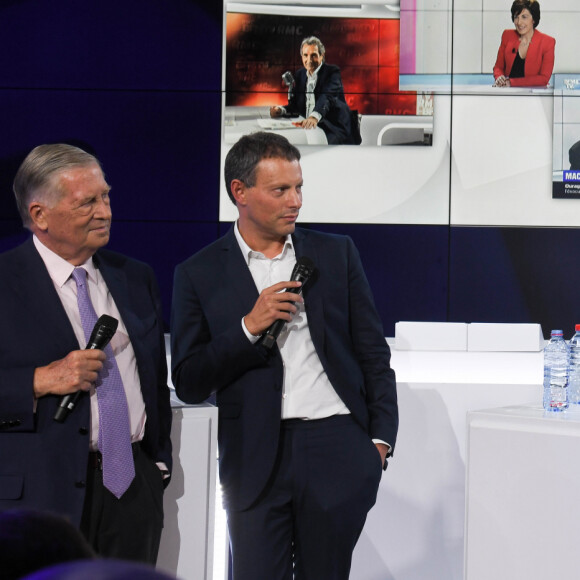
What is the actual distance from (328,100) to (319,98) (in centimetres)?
5

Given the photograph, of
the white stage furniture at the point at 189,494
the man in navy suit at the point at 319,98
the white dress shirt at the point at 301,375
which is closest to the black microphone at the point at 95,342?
the white dress shirt at the point at 301,375

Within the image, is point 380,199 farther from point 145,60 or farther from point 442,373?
point 442,373

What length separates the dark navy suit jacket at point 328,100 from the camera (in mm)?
5039

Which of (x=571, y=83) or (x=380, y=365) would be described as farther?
(x=571, y=83)

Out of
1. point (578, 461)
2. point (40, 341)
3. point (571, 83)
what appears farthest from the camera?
point (571, 83)

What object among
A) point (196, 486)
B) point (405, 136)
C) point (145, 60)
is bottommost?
point (196, 486)

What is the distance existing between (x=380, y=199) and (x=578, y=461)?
288 centimetres

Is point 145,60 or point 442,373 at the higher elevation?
point 145,60

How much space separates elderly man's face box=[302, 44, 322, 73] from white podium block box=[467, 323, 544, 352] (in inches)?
86.5

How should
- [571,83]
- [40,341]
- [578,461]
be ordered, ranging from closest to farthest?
[40,341], [578,461], [571,83]

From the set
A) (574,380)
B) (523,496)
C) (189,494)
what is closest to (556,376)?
(574,380)

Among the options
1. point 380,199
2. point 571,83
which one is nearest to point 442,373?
point 380,199

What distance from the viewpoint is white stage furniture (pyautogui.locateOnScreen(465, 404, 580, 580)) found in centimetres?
237

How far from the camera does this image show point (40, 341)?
6.23ft
